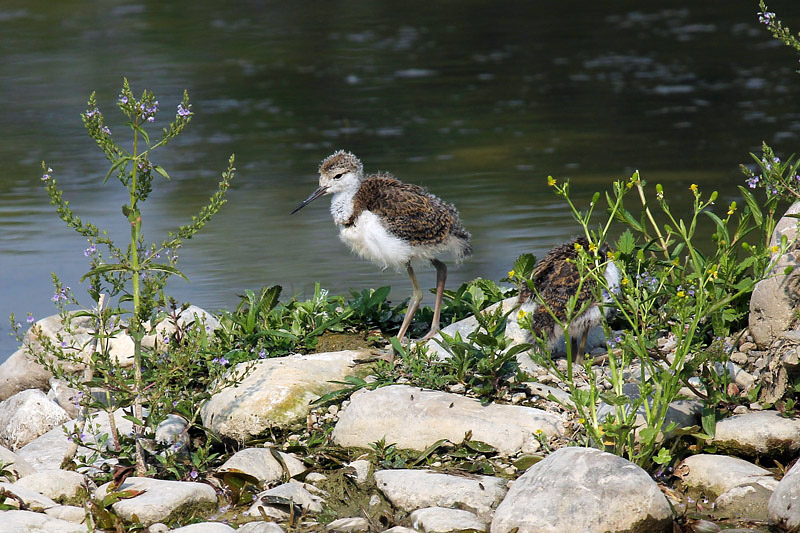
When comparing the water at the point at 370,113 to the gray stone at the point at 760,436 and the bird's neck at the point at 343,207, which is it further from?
the gray stone at the point at 760,436

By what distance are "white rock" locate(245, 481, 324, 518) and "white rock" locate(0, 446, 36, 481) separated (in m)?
1.20

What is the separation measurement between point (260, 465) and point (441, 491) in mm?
930

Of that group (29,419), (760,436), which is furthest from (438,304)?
(29,419)

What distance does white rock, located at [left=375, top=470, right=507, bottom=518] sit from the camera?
4.82 metres

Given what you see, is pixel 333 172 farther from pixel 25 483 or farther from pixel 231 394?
pixel 25 483

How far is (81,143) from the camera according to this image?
1368 centimetres

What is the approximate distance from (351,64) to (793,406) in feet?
43.2

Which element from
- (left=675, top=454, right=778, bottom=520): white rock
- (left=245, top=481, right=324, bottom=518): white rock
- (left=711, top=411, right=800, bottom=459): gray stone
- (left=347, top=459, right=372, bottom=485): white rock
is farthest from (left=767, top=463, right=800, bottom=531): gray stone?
(left=245, top=481, right=324, bottom=518): white rock

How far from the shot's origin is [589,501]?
4.43 meters

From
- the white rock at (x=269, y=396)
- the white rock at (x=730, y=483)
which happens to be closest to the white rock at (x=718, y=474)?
the white rock at (x=730, y=483)

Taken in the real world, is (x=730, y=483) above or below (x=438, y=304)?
below

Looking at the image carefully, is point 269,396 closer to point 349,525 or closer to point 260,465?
point 260,465

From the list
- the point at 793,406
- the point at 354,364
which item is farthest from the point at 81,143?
the point at 793,406

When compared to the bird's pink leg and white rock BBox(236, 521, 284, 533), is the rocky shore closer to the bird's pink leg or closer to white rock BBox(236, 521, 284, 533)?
white rock BBox(236, 521, 284, 533)
